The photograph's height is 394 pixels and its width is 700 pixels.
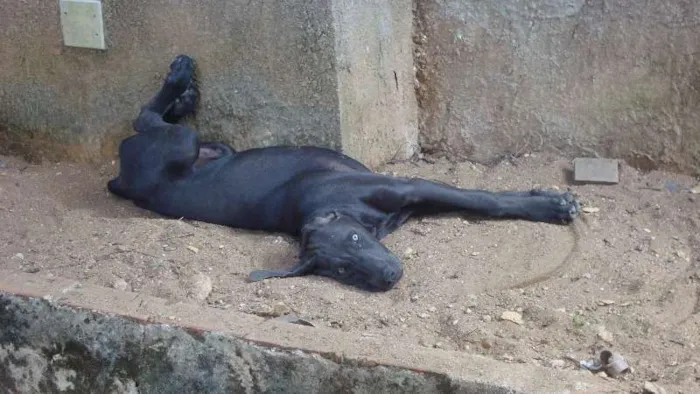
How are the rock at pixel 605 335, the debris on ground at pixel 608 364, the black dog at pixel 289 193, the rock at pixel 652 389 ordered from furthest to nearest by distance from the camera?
1. the black dog at pixel 289 193
2. the rock at pixel 605 335
3. the debris on ground at pixel 608 364
4. the rock at pixel 652 389

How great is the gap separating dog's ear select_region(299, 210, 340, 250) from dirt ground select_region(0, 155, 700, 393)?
0.43 feet

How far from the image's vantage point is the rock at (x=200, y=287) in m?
3.67

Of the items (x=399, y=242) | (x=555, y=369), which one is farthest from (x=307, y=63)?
(x=555, y=369)

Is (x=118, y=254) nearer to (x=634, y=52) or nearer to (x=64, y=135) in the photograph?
(x=64, y=135)

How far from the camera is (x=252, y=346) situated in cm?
313

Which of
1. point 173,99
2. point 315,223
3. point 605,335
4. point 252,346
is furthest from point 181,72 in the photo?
point 605,335

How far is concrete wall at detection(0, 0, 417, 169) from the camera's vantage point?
14.5ft

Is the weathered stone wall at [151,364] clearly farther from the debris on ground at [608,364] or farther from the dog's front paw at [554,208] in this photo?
the dog's front paw at [554,208]

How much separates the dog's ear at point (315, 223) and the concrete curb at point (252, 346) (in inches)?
28.9

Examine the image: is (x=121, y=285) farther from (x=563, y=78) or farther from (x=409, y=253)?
(x=563, y=78)

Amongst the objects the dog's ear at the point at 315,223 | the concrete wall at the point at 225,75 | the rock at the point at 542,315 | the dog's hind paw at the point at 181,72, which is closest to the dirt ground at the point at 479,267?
the rock at the point at 542,315

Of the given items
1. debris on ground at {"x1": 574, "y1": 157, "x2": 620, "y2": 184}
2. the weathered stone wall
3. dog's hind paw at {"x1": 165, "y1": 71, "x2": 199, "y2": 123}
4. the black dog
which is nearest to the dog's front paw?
the black dog

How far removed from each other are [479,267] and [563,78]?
1.20 metres

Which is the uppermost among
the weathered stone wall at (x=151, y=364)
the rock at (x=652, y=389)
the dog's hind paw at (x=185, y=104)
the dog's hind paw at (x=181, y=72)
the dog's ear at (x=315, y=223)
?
the dog's hind paw at (x=181, y=72)
